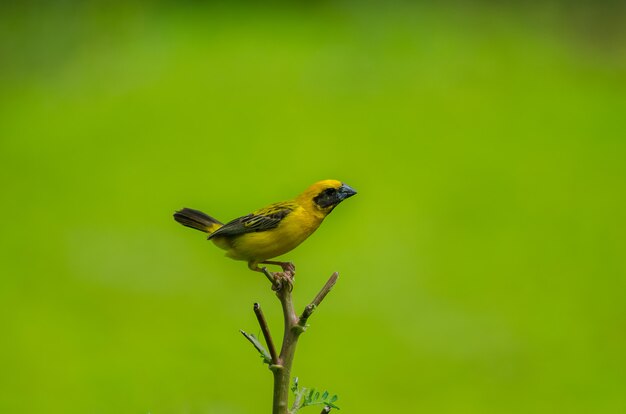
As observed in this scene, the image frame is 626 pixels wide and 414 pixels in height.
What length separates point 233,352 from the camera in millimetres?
3324

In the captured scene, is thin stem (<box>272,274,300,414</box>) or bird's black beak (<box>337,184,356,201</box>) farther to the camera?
bird's black beak (<box>337,184,356,201</box>)

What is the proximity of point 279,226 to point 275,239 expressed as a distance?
18 millimetres

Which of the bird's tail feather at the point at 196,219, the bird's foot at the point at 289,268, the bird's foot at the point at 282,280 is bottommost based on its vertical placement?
the bird's foot at the point at 282,280

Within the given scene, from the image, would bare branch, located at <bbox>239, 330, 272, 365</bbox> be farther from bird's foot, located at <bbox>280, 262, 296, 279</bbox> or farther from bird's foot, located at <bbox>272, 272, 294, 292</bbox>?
bird's foot, located at <bbox>280, 262, 296, 279</bbox>

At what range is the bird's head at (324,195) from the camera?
1.15 metres

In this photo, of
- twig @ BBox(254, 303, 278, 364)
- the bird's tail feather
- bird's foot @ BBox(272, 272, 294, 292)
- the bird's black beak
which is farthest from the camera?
the bird's tail feather

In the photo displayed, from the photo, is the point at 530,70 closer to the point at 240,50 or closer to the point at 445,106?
the point at 445,106

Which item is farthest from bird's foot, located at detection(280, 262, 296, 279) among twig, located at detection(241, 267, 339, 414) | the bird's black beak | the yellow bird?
twig, located at detection(241, 267, 339, 414)

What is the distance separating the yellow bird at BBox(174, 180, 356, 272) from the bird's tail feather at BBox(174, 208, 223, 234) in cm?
9

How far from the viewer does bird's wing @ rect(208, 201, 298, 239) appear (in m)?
1.19

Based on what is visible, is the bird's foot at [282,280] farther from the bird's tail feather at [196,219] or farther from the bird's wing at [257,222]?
the bird's tail feather at [196,219]

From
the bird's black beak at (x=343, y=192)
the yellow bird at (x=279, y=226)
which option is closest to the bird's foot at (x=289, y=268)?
the yellow bird at (x=279, y=226)

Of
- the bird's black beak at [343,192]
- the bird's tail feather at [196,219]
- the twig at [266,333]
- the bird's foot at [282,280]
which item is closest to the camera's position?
the twig at [266,333]

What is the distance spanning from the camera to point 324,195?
3.78ft
